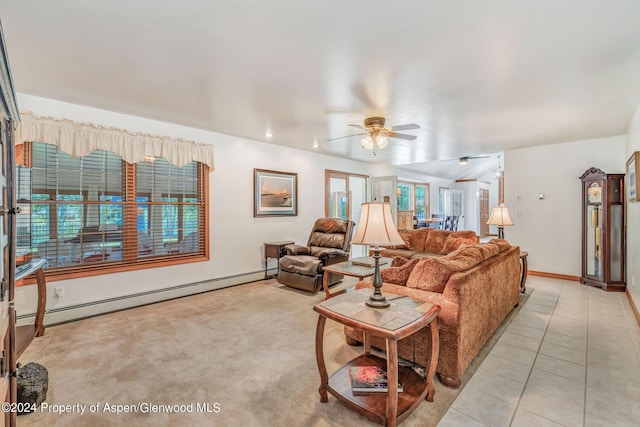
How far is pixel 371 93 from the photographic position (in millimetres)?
2930

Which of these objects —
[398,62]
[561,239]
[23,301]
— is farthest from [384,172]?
[23,301]

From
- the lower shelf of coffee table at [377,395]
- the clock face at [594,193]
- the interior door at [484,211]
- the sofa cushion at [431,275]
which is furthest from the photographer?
the interior door at [484,211]

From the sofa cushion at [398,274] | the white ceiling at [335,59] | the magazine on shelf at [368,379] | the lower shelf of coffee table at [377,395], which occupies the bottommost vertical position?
the lower shelf of coffee table at [377,395]

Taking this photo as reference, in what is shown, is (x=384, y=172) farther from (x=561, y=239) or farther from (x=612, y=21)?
(x=612, y=21)

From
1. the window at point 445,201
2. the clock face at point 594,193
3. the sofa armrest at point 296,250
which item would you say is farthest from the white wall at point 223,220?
the window at point 445,201

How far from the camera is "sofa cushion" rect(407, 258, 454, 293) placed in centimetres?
220

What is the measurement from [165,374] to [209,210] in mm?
2640

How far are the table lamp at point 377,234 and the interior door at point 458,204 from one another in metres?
10.7

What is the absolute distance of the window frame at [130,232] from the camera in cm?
323

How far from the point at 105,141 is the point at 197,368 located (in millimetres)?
2856

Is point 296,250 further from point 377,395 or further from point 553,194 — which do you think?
point 553,194

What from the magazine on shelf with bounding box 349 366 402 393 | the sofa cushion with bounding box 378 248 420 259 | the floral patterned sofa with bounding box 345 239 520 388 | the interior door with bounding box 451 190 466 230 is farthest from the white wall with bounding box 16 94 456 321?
the interior door with bounding box 451 190 466 230

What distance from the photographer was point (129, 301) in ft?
12.1

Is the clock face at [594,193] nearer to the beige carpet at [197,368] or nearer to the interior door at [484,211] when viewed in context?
the beige carpet at [197,368]
